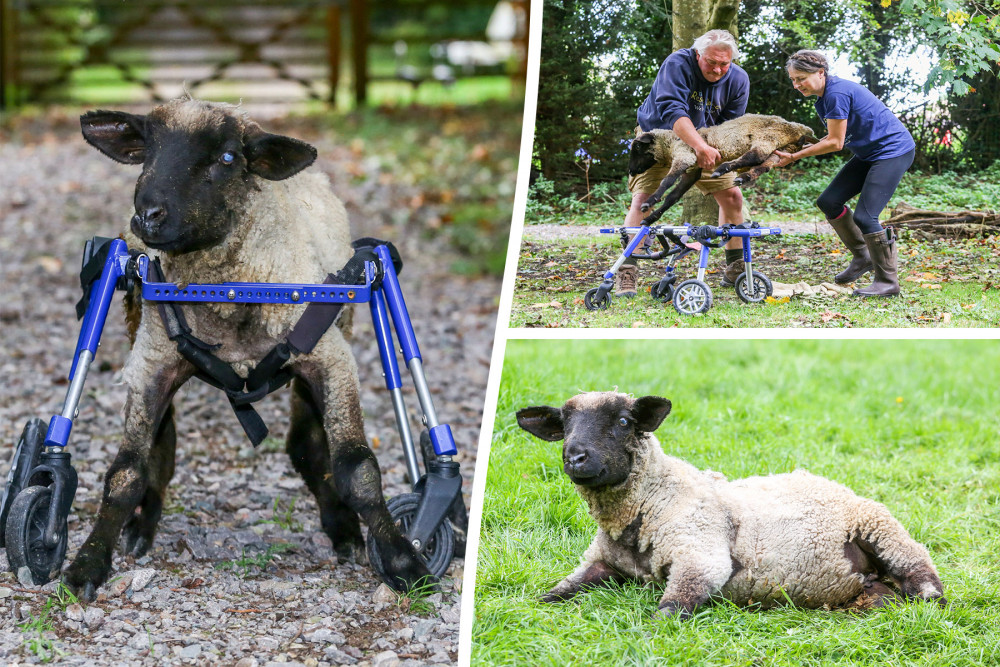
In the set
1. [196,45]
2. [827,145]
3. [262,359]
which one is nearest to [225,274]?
[262,359]

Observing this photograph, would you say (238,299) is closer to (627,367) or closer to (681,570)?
(627,367)

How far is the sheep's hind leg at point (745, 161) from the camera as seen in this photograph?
3406mm

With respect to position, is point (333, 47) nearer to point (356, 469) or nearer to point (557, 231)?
point (356, 469)

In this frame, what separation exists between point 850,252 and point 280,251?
7.50 ft

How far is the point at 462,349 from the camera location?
9.00m

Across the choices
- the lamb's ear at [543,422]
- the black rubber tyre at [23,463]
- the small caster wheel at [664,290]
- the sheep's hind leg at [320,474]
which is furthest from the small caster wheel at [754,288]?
the black rubber tyre at [23,463]

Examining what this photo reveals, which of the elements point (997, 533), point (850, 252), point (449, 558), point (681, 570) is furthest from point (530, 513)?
point (997, 533)

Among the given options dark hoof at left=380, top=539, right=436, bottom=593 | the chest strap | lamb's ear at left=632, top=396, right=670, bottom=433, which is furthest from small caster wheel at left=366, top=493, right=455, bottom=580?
lamb's ear at left=632, top=396, right=670, bottom=433

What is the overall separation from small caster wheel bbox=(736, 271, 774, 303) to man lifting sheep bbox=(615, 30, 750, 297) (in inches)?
1.5

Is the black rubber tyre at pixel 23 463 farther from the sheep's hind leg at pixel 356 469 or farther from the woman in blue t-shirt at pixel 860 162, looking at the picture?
the woman in blue t-shirt at pixel 860 162

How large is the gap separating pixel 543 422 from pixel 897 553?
4.37ft

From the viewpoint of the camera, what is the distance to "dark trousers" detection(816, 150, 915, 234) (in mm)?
3359

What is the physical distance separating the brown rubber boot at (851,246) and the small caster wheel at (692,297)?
1.38 ft

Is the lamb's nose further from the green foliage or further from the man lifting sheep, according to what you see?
the man lifting sheep
